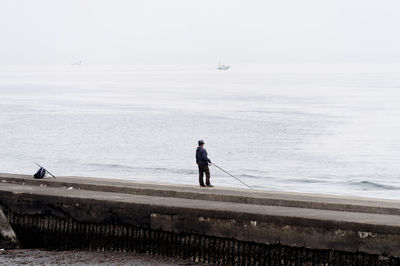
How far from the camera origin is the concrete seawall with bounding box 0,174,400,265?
37.3ft

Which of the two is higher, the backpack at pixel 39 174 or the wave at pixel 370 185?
the backpack at pixel 39 174

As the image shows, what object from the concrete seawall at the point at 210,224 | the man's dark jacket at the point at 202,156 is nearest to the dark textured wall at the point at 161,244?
the concrete seawall at the point at 210,224

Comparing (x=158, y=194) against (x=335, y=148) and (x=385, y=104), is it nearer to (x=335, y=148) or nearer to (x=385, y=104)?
(x=335, y=148)

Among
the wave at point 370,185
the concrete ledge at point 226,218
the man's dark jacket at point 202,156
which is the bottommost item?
the wave at point 370,185

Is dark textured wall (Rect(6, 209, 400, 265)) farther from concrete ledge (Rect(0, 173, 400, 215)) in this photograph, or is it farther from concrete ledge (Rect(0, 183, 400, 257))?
concrete ledge (Rect(0, 173, 400, 215))

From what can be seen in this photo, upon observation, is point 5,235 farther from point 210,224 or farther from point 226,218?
point 226,218

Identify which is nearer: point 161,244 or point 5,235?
point 161,244

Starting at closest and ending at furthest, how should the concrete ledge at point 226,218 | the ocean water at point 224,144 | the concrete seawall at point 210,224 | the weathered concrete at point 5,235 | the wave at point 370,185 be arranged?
the concrete ledge at point 226,218, the concrete seawall at point 210,224, the weathered concrete at point 5,235, the wave at point 370,185, the ocean water at point 224,144

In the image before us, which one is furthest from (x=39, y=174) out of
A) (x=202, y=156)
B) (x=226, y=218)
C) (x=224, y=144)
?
(x=224, y=144)

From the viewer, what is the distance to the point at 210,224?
12.6m

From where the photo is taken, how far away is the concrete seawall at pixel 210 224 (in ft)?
37.3

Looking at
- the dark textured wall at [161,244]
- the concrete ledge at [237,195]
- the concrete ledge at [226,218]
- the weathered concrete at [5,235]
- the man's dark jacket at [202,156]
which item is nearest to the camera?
the concrete ledge at [226,218]

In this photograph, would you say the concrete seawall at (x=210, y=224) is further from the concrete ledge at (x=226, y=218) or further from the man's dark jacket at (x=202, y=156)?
the man's dark jacket at (x=202, y=156)

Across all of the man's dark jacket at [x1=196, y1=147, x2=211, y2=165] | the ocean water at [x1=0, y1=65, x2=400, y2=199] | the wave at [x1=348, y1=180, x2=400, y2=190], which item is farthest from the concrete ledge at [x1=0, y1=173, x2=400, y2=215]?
the wave at [x1=348, y1=180, x2=400, y2=190]
